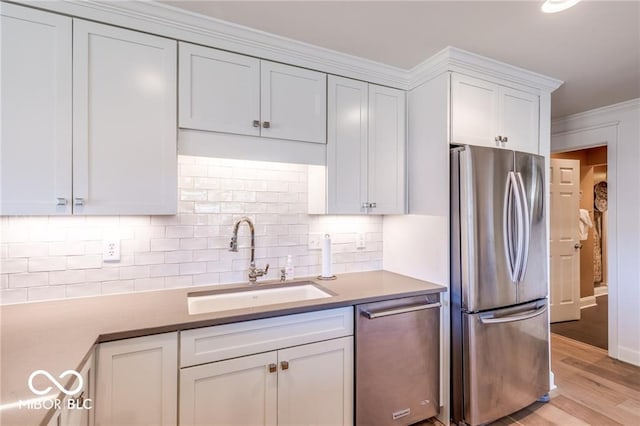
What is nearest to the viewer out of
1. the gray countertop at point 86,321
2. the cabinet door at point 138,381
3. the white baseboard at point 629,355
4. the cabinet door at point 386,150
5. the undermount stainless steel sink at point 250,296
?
the gray countertop at point 86,321

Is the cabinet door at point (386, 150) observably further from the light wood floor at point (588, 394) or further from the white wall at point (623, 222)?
the white wall at point (623, 222)

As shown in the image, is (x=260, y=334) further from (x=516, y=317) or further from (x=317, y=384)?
(x=516, y=317)

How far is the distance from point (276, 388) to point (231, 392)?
8.8 inches

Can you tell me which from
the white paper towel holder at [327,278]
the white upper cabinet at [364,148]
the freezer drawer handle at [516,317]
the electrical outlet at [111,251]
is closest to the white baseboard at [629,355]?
the freezer drawer handle at [516,317]

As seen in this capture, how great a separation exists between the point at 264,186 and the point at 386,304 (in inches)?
43.6

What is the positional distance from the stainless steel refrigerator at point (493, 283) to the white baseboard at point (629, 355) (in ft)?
4.90

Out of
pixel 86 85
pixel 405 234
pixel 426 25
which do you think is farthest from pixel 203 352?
pixel 426 25

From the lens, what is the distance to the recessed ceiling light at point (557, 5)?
1.54m

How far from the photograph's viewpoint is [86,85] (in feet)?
5.03

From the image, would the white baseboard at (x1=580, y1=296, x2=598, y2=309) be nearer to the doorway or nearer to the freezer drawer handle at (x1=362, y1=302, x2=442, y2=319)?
the doorway

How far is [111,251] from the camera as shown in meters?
1.81

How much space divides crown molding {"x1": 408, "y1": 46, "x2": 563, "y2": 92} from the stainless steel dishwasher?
149cm

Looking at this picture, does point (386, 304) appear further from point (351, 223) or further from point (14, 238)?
point (14, 238)

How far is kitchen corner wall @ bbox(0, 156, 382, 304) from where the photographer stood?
→ 5.48ft
